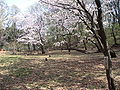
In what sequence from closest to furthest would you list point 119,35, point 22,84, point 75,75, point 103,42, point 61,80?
point 103,42 < point 22,84 < point 61,80 < point 75,75 < point 119,35

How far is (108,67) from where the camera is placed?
21.0ft

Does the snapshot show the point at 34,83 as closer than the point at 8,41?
Yes

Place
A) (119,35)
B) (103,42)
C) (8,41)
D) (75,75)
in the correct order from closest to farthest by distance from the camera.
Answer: (103,42) → (75,75) → (119,35) → (8,41)

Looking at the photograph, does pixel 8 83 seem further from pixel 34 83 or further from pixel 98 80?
pixel 98 80

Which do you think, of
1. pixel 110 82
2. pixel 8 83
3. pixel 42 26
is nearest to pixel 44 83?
pixel 8 83

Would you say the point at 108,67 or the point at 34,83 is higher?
the point at 108,67

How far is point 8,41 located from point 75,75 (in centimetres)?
4238

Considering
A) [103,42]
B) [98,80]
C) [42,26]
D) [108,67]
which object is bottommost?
[98,80]

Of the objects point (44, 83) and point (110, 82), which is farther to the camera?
point (44, 83)

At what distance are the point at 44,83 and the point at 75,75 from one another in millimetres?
2416

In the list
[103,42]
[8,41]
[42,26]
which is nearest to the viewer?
[103,42]

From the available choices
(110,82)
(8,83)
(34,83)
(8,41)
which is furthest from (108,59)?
(8,41)

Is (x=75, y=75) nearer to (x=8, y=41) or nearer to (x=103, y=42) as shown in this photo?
(x=103, y=42)

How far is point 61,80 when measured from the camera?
10.3 m
